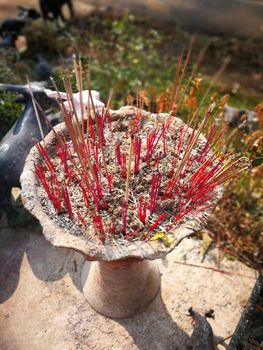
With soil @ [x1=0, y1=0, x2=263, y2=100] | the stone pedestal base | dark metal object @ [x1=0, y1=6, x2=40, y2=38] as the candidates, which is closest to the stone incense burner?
the stone pedestal base

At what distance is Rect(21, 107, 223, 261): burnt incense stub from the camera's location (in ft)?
5.42

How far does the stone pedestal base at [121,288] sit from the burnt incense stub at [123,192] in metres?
0.46

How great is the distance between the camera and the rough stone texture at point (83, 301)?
2.29 meters

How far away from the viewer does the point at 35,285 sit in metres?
2.52

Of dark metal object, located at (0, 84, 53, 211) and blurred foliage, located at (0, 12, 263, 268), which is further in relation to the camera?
blurred foliage, located at (0, 12, 263, 268)

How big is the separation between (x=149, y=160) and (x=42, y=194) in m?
0.61

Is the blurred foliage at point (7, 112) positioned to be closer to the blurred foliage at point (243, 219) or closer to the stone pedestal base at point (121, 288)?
the stone pedestal base at point (121, 288)

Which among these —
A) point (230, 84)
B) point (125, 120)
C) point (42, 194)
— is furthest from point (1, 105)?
point (230, 84)

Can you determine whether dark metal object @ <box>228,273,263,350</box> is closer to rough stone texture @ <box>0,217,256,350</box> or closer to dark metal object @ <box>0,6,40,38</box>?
rough stone texture @ <box>0,217,256,350</box>

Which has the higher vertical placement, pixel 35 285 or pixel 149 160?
pixel 149 160

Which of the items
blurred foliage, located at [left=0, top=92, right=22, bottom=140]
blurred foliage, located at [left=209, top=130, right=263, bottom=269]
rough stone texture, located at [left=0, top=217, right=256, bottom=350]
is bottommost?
rough stone texture, located at [left=0, top=217, right=256, bottom=350]

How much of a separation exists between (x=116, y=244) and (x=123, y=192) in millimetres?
348

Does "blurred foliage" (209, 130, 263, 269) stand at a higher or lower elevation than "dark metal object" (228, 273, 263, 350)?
lower

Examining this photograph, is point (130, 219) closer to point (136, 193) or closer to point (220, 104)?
point (136, 193)
